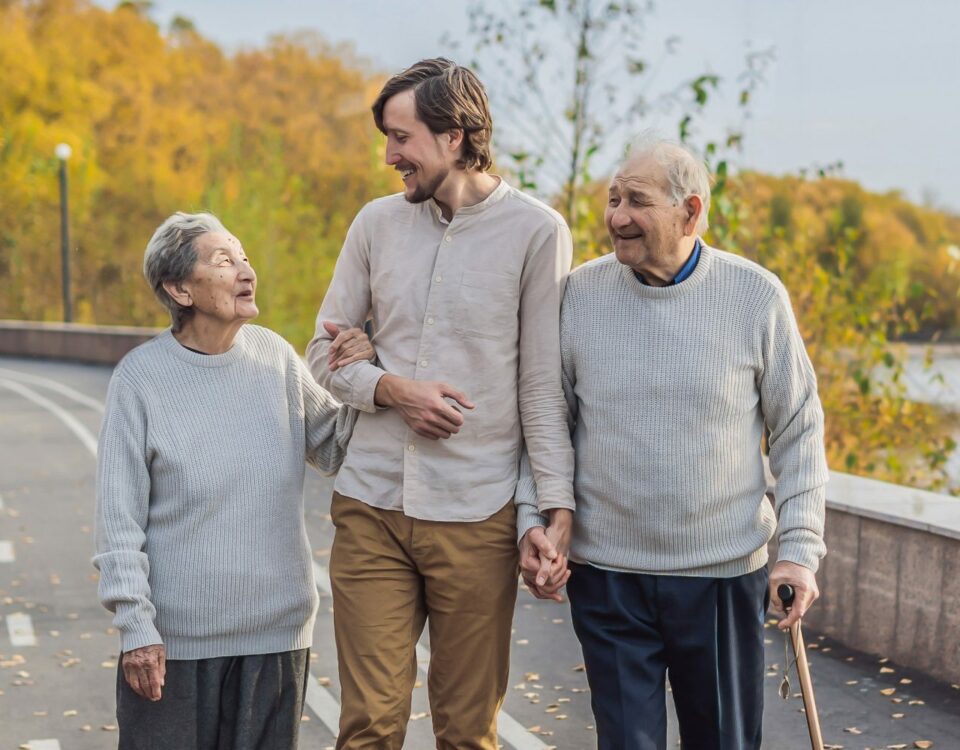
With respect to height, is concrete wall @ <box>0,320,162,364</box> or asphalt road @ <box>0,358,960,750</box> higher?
asphalt road @ <box>0,358,960,750</box>

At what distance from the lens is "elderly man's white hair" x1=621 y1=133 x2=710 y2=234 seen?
3424mm

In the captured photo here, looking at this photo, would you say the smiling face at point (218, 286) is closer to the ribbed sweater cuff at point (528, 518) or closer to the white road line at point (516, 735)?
the ribbed sweater cuff at point (528, 518)

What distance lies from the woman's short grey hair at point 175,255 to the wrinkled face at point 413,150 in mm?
505

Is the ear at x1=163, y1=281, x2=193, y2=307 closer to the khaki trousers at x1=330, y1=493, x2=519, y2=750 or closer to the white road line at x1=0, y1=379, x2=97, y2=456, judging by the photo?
the khaki trousers at x1=330, y1=493, x2=519, y2=750

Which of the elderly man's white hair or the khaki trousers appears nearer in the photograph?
the elderly man's white hair

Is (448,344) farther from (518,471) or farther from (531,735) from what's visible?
(531,735)

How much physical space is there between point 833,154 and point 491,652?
7.49 m

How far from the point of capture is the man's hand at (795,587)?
3354mm

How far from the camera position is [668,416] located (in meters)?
3.44

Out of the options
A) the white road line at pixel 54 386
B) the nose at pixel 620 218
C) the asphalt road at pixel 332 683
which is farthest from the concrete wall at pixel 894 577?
the white road line at pixel 54 386

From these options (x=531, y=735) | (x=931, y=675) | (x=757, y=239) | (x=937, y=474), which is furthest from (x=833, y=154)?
(x=531, y=735)

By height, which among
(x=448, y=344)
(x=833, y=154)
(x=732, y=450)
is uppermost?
(x=833, y=154)

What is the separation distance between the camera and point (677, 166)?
11.2 ft

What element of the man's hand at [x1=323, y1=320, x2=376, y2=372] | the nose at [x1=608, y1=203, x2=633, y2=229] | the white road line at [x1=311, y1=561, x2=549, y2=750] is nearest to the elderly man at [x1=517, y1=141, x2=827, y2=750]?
the nose at [x1=608, y1=203, x2=633, y2=229]
